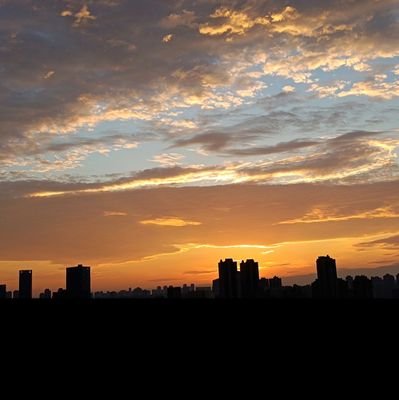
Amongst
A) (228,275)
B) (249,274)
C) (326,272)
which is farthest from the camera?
(249,274)

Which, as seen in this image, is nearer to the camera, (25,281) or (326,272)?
(326,272)

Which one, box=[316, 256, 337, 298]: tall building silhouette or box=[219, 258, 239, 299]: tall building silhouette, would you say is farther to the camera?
box=[219, 258, 239, 299]: tall building silhouette

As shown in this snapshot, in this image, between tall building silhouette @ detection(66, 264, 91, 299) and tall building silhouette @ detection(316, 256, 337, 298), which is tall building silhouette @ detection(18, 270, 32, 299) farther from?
tall building silhouette @ detection(316, 256, 337, 298)

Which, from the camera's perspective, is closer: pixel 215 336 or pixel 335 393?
pixel 335 393

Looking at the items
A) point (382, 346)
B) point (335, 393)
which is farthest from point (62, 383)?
point (382, 346)

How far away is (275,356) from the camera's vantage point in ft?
18.8

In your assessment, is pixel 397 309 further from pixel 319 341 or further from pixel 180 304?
pixel 180 304

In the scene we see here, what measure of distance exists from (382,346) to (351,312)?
80 centimetres

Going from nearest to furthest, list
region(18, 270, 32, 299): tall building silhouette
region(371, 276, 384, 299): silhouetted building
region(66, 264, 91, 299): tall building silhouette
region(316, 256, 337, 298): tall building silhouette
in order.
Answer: region(66, 264, 91, 299): tall building silhouette, region(316, 256, 337, 298): tall building silhouette, region(18, 270, 32, 299): tall building silhouette, region(371, 276, 384, 299): silhouetted building

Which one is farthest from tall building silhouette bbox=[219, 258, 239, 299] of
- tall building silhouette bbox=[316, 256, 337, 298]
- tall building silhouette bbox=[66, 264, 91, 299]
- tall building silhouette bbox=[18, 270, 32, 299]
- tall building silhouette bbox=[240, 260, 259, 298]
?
tall building silhouette bbox=[18, 270, 32, 299]

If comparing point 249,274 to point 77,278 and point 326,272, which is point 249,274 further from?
point 77,278

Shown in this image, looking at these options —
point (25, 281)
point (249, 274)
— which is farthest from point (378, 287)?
point (25, 281)

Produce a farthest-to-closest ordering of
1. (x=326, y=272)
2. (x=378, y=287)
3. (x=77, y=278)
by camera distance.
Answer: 1. (x=378, y=287)
2. (x=326, y=272)
3. (x=77, y=278)

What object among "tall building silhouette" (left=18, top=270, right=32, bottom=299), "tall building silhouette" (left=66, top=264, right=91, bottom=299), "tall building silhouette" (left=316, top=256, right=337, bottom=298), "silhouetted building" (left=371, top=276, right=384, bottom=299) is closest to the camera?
"tall building silhouette" (left=66, top=264, right=91, bottom=299)
